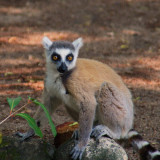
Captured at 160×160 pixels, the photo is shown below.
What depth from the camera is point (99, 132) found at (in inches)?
188

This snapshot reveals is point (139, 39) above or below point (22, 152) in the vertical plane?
above

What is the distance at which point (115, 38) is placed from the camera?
410 inches

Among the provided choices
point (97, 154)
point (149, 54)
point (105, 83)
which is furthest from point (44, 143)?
point (149, 54)

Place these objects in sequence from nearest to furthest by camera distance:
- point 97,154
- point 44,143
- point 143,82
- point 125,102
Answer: point 97,154, point 44,143, point 125,102, point 143,82

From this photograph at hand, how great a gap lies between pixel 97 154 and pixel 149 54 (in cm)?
555

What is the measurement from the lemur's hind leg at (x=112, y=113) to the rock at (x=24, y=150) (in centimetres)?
74

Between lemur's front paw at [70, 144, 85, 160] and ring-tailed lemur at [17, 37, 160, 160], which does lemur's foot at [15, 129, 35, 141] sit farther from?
lemur's front paw at [70, 144, 85, 160]

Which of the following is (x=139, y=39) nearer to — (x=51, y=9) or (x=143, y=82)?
(x=143, y=82)

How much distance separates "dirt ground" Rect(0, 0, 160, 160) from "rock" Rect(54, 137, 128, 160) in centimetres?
86

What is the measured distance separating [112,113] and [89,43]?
214 inches

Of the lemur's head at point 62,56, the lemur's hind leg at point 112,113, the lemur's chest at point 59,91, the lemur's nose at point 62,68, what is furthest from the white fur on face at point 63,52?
the lemur's hind leg at point 112,113

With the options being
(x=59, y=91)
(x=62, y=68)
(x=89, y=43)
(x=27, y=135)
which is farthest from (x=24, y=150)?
(x=89, y=43)

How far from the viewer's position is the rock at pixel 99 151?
4449mm

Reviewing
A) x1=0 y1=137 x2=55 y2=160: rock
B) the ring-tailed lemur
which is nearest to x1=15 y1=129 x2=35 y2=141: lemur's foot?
the ring-tailed lemur
